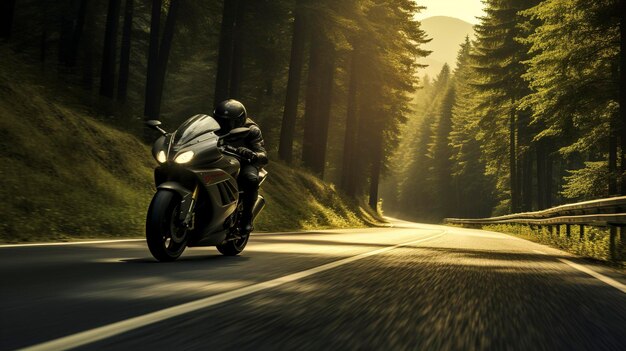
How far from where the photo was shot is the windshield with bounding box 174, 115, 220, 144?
733cm

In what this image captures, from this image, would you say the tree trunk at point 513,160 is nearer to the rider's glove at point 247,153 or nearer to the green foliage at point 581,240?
the green foliage at point 581,240

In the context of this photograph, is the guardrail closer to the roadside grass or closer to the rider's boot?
the roadside grass

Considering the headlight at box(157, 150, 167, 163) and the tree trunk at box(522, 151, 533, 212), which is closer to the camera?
the headlight at box(157, 150, 167, 163)

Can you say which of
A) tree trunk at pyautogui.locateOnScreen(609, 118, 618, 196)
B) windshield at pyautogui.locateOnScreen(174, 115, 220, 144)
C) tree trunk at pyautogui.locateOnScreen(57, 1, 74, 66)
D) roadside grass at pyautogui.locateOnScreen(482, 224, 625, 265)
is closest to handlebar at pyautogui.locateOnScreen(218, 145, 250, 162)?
windshield at pyautogui.locateOnScreen(174, 115, 220, 144)

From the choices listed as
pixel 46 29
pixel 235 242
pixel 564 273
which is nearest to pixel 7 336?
pixel 235 242

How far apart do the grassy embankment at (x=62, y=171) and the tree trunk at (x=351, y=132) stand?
19887 mm

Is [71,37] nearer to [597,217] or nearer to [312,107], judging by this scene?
[312,107]

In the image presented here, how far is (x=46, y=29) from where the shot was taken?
1121 inches

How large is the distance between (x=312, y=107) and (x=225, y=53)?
8.61 meters

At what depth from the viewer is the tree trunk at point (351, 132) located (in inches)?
1545

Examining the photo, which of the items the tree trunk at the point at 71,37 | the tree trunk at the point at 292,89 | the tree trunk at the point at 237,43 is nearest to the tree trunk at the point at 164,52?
the tree trunk at the point at 237,43

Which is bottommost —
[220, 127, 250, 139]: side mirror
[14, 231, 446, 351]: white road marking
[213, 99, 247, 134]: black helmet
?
[14, 231, 446, 351]: white road marking

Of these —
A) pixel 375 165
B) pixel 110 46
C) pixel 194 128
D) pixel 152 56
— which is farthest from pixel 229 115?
pixel 375 165

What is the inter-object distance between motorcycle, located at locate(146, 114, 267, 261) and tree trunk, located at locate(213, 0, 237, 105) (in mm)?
16787
